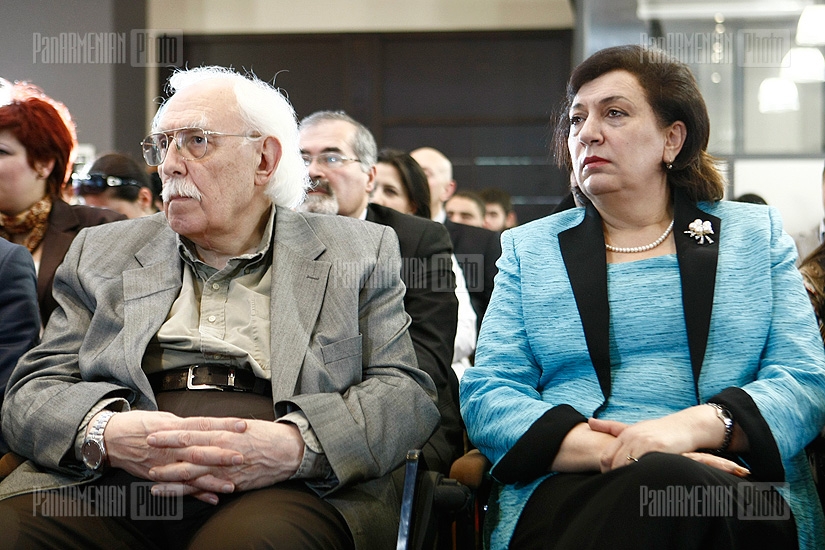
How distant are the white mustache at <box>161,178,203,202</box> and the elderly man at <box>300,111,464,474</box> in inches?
26.1

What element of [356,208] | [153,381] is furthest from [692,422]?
[356,208]

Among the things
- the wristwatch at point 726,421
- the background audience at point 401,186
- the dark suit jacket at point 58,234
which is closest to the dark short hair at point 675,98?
the wristwatch at point 726,421

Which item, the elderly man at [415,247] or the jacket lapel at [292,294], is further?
the elderly man at [415,247]

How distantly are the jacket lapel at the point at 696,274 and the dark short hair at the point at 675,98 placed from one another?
0.31 feet

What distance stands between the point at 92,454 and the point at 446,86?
750cm

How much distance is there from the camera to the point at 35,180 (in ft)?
9.56

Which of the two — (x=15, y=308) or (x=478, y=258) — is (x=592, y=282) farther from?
Answer: (x=478, y=258)

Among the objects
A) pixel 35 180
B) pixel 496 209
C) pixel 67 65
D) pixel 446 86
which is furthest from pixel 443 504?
pixel 446 86

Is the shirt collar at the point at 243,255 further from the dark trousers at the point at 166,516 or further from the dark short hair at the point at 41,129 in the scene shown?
the dark short hair at the point at 41,129

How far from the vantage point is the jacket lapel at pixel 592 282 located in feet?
6.54

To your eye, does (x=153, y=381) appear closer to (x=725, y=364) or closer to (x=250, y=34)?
(x=725, y=364)

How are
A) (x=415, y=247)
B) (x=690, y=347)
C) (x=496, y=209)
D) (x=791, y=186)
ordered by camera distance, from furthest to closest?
(x=791, y=186) → (x=496, y=209) → (x=415, y=247) → (x=690, y=347)

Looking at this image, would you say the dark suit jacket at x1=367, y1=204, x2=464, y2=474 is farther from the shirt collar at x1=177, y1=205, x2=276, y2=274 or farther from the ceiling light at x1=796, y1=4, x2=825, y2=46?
the ceiling light at x1=796, y1=4, x2=825, y2=46

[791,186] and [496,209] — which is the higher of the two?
[791,186]
